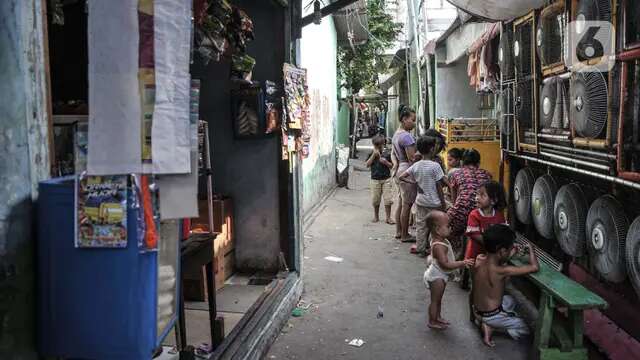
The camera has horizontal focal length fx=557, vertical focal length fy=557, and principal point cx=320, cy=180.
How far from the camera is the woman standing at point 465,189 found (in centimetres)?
630

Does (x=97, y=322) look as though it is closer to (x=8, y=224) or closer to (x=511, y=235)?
(x=8, y=224)

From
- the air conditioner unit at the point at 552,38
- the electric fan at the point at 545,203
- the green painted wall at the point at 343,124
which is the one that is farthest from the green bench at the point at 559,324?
the green painted wall at the point at 343,124

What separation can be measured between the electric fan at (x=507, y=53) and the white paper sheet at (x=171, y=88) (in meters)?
5.61

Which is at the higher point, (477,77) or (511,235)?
(477,77)

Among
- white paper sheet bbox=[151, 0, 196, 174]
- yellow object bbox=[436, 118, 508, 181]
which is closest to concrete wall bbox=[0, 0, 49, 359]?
white paper sheet bbox=[151, 0, 196, 174]

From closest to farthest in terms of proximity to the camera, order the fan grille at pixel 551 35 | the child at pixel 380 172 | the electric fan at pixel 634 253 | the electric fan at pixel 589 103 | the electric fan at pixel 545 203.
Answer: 1. the electric fan at pixel 634 253
2. the electric fan at pixel 589 103
3. the fan grille at pixel 551 35
4. the electric fan at pixel 545 203
5. the child at pixel 380 172

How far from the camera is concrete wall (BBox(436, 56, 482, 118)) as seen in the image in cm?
1448

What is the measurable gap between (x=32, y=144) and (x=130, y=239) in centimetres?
54

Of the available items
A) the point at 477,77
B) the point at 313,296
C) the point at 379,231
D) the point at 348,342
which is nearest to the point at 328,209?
the point at 379,231

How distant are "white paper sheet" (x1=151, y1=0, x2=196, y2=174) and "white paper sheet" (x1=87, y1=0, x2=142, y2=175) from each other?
0.09 meters

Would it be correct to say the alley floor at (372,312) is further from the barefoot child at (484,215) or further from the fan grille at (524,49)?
the fan grille at (524,49)

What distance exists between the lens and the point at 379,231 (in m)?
9.45

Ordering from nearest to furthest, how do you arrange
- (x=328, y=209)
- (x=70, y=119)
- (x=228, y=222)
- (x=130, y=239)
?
1. (x=130, y=239)
2. (x=70, y=119)
3. (x=228, y=222)
4. (x=328, y=209)

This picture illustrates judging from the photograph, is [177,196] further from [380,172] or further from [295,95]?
[380,172]
